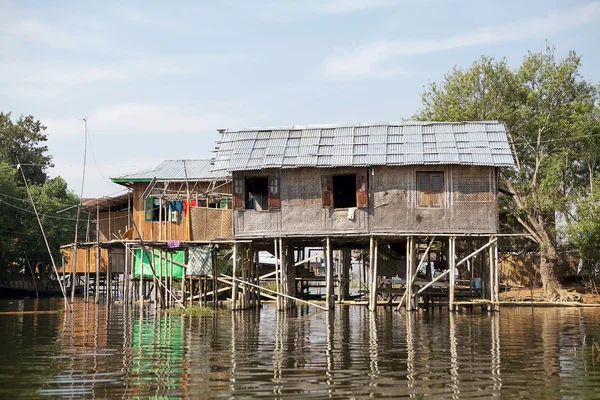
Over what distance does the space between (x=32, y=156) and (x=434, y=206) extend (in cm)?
3126

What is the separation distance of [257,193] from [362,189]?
3.62 m


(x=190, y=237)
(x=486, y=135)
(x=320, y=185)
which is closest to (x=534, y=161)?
(x=486, y=135)

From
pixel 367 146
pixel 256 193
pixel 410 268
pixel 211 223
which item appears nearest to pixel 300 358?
pixel 410 268

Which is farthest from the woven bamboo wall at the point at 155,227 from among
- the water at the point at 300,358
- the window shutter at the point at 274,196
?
the water at the point at 300,358

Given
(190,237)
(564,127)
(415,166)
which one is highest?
(564,127)

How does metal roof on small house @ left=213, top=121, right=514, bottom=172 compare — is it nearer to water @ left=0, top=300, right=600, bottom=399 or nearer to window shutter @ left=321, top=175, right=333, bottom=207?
window shutter @ left=321, top=175, right=333, bottom=207

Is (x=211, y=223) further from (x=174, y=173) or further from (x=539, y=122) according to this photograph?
(x=539, y=122)

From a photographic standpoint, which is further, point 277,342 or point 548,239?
point 548,239

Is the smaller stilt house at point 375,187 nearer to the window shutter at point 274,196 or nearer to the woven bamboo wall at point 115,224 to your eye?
the window shutter at point 274,196

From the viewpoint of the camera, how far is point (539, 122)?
30953 millimetres

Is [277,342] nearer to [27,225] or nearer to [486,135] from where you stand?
[486,135]

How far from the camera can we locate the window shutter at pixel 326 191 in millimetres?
23766

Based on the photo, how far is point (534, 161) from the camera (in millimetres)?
32312

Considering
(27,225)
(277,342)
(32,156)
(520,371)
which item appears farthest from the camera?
(32,156)
